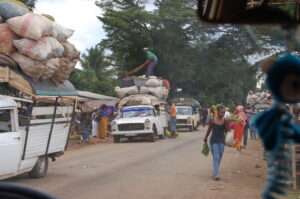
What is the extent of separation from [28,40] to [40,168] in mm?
3024

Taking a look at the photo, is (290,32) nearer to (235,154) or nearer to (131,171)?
(131,171)

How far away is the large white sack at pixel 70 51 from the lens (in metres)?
12.0

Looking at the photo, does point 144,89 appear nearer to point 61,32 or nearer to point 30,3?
point 30,3

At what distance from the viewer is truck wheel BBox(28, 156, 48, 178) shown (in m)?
10.9

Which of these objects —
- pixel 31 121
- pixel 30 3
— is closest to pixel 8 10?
pixel 31 121

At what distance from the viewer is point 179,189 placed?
9.60m

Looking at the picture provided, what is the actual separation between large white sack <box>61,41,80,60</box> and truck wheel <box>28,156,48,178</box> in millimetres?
2687

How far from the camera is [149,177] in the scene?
11234 mm

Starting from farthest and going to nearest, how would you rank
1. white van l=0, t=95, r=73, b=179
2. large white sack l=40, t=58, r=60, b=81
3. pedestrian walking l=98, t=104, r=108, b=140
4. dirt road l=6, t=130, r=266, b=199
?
pedestrian walking l=98, t=104, r=108, b=140
large white sack l=40, t=58, r=60, b=81
dirt road l=6, t=130, r=266, b=199
white van l=0, t=95, r=73, b=179

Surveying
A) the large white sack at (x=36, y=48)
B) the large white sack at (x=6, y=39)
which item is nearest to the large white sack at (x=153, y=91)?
the large white sack at (x=36, y=48)

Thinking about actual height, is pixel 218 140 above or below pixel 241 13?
below

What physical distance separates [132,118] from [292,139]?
2114 cm

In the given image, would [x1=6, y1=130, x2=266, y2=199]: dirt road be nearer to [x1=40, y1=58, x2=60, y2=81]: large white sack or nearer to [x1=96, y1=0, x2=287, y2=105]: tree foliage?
[x1=40, y1=58, x2=60, y2=81]: large white sack

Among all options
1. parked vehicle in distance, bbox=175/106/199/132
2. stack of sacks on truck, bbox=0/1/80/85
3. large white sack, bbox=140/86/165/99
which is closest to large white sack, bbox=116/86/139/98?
large white sack, bbox=140/86/165/99
